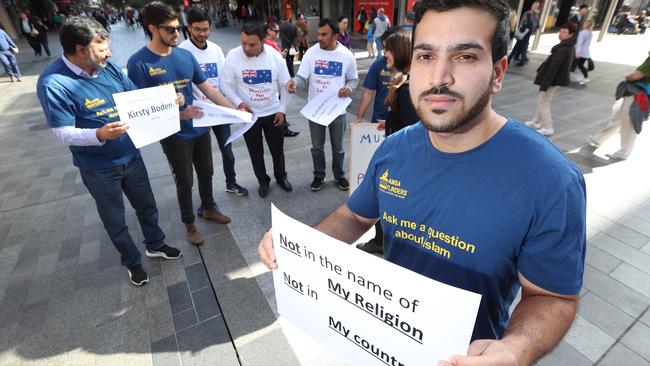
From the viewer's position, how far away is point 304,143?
6.18m

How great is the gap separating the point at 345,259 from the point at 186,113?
102 inches

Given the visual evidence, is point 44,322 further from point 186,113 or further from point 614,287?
point 614,287

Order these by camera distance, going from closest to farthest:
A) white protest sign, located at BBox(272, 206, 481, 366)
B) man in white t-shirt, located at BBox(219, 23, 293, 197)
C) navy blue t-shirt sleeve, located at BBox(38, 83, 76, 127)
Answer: white protest sign, located at BBox(272, 206, 481, 366), navy blue t-shirt sleeve, located at BBox(38, 83, 76, 127), man in white t-shirt, located at BBox(219, 23, 293, 197)

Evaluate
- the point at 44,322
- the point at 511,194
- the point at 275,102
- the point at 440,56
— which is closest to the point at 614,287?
the point at 511,194

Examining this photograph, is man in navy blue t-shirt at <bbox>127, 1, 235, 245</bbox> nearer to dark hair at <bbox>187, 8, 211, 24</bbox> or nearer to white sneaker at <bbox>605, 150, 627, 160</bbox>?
dark hair at <bbox>187, 8, 211, 24</bbox>

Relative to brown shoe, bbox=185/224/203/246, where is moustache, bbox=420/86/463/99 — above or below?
above

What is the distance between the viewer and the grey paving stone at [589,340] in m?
2.40

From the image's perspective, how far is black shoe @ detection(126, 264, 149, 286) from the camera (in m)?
3.10

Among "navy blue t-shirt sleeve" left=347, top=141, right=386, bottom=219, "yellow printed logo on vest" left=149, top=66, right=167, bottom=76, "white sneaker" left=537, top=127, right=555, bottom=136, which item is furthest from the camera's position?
"white sneaker" left=537, top=127, right=555, bottom=136

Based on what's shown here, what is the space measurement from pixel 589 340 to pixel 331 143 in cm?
326

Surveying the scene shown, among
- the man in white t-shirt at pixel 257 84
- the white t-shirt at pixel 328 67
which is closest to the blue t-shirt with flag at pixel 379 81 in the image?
the white t-shirt at pixel 328 67

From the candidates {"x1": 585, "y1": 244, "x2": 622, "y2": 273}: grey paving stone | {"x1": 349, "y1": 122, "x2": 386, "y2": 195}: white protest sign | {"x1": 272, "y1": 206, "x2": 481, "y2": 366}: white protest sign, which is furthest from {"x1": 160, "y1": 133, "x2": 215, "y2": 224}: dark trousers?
{"x1": 585, "y1": 244, "x2": 622, "y2": 273}: grey paving stone

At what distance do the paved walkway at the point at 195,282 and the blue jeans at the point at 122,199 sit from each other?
41 centimetres

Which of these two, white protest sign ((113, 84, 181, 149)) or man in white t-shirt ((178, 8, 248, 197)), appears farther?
man in white t-shirt ((178, 8, 248, 197))
